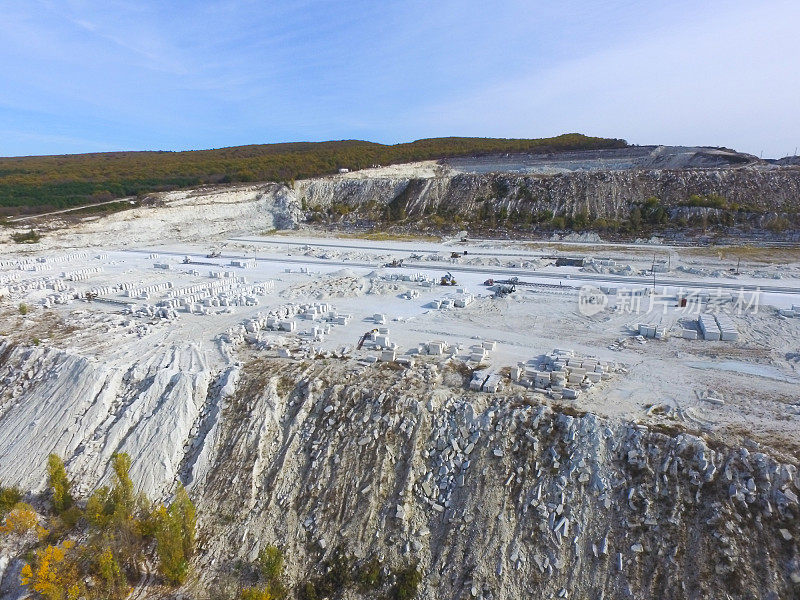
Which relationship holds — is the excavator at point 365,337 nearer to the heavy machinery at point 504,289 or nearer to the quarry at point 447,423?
the quarry at point 447,423

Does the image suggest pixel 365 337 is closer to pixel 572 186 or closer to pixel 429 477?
pixel 429 477

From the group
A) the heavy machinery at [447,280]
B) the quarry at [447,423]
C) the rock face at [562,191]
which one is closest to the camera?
the quarry at [447,423]

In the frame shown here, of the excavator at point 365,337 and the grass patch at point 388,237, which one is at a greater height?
the excavator at point 365,337

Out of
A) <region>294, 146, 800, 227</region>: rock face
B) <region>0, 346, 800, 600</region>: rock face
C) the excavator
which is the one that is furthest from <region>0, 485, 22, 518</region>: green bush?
<region>294, 146, 800, 227</region>: rock face

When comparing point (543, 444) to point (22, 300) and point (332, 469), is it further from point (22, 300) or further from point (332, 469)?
point (22, 300)

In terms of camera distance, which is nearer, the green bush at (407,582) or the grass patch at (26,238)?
the green bush at (407,582)

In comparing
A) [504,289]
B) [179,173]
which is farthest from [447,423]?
[179,173]

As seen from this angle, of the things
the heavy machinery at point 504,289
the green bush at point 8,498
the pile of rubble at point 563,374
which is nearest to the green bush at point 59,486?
the green bush at point 8,498

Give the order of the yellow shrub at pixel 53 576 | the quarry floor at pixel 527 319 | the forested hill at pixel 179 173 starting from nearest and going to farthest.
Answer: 1. the yellow shrub at pixel 53 576
2. the quarry floor at pixel 527 319
3. the forested hill at pixel 179 173
